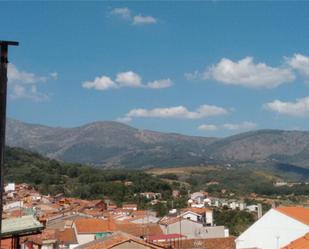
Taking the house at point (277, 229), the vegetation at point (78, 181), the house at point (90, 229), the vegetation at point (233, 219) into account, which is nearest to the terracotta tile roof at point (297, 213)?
the house at point (277, 229)

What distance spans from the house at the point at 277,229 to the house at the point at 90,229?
15634 millimetres

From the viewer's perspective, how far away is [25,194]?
9969cm

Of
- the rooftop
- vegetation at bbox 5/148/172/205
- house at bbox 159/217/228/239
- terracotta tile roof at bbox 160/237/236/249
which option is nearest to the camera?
the rooftop

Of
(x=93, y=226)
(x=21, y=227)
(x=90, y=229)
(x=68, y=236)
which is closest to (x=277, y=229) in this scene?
(x=21, y=227)

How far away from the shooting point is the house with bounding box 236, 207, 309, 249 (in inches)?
1049

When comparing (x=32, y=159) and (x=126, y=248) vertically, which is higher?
(x=32, y=159)

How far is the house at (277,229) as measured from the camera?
2666 cm

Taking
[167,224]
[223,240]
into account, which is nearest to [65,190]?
[167,224]

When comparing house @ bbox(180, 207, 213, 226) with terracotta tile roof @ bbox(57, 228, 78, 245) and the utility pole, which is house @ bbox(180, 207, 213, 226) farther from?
the utility pole

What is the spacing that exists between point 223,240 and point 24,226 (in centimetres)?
3021

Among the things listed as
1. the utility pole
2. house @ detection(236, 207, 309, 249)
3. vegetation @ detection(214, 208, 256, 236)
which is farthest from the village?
the utility pole

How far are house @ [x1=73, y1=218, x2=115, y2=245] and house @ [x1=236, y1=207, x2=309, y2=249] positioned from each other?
1563 centimetres

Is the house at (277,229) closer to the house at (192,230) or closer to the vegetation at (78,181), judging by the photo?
the house at (192,230)

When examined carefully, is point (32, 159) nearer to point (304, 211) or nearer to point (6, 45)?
point (304, 211)
